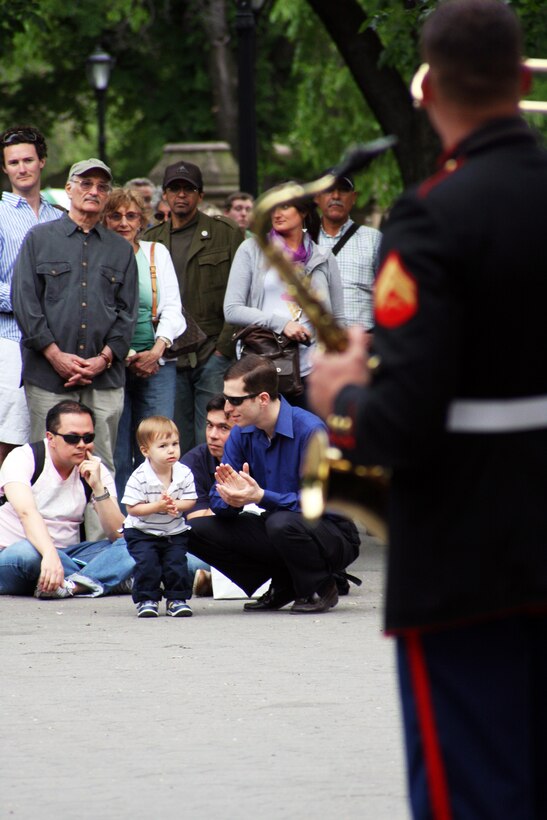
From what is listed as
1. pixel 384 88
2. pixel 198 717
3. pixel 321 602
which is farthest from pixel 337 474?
pixel 384 88

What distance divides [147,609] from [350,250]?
9.79 ft

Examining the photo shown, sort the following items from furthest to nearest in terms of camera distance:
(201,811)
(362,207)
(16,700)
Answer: (362,207)
(16,700)
(201,811)

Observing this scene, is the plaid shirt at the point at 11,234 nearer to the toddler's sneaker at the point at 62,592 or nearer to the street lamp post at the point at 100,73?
the toddler's sneaker at the point at 62,592

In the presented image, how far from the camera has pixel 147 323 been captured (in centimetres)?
990

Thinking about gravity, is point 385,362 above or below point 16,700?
above

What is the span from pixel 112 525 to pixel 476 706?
6352 millimetres

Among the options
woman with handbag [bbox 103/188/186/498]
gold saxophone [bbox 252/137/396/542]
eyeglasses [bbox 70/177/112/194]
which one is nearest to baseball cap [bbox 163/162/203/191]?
woman with handbag [bbox 103/188/186/498]

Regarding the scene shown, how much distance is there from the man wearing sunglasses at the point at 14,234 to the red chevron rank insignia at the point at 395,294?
6.89 metres

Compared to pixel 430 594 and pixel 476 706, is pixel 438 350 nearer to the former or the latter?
pixel 430 594

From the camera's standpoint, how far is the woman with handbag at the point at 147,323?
985cm

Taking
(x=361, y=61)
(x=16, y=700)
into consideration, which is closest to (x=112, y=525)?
(x=16, y=700)

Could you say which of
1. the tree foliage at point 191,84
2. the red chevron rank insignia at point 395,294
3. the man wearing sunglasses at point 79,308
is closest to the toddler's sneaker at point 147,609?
the man wearing sunglasses at point 79,308

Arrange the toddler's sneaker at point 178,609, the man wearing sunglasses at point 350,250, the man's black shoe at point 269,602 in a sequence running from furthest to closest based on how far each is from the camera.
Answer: the man wearing sunglasses at point 350,250 → the man's black shoe at point 269,602 → the toddler's sneaker at point 178,609

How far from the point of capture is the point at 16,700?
6102 millimetres
